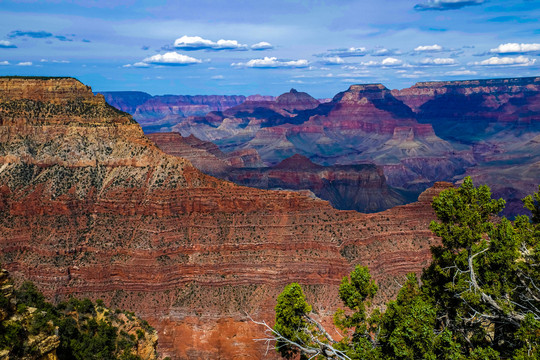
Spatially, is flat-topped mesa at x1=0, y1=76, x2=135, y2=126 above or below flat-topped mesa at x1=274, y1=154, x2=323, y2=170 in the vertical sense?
above

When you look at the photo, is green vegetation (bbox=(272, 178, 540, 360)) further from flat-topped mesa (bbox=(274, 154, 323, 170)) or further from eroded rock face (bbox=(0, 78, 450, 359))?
flat-topped mesa (bbox=(274, 154, 323, 170))

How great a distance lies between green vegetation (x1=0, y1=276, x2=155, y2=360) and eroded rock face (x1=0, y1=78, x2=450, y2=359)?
1735 centimetres

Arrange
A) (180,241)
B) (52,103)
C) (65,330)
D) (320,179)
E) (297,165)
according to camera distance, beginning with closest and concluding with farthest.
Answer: (65,330), (180,241), (52,103), (320,179), (297,165)

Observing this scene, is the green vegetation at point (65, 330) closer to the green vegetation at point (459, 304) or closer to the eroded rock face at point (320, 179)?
the green vegetation at point (459, 304)

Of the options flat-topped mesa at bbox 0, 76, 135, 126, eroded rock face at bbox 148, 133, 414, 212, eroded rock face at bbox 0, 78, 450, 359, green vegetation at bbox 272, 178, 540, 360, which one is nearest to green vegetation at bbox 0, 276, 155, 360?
green vegetation at bbox 272, 178, 540, 360

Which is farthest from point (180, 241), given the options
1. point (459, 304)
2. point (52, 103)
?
point (459, 304)

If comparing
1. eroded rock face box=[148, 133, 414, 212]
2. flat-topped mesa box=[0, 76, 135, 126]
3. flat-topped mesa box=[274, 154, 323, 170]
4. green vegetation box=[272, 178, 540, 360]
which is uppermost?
flat-topped mesa box=[0, 76, 135, 126]

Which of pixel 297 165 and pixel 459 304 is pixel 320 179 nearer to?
pixel 297 165

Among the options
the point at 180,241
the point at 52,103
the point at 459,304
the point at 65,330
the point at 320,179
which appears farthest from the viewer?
the point at 320,179

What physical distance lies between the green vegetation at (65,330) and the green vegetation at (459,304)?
53.4 feet

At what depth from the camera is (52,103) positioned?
305 ft

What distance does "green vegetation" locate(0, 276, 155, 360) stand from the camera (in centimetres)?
2900

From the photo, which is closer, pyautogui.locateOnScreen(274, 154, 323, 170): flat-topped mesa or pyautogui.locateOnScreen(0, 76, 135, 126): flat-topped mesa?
pyautogui.locateOnScreen(0, 76, 135, 126): flat-topped mesa

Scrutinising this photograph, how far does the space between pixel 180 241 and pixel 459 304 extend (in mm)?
49265
